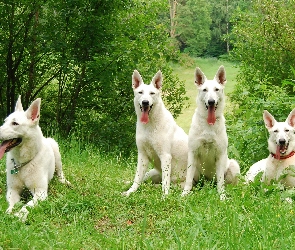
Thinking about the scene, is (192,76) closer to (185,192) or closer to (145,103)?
(145,103)

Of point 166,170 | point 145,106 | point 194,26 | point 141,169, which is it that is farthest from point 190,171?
point 194,26

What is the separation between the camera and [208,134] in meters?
5.55

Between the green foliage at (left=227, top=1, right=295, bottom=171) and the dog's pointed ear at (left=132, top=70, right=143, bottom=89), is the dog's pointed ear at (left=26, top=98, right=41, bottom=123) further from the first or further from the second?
the green foliage at (left=227, top=1, right=295, bottom=171)

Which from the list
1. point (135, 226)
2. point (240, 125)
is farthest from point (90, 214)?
point (240, 125)

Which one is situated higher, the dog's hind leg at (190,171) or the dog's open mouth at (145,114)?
the dog's open mouth at (145,114)

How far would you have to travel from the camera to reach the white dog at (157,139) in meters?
5.71

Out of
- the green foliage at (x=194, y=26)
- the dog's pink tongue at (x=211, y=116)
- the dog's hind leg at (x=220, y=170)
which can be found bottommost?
the dog's hind leg at (x=220, y=170)

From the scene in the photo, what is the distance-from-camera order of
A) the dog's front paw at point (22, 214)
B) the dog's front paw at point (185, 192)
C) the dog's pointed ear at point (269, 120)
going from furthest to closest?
the dog's pointed ear at point (269, 120), the dog's front paw at point (185, 192), the dog's front paw at point (22, 214)

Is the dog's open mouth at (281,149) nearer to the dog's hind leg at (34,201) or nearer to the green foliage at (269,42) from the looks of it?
the dog's hind leg at (34,201)

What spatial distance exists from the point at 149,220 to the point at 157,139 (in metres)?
1.42

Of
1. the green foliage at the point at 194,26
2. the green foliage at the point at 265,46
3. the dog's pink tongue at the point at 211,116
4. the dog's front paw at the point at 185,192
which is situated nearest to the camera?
the dog's front paw at the point at 185,192

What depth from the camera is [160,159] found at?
583 centimetres

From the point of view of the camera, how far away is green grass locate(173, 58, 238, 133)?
65.9ft

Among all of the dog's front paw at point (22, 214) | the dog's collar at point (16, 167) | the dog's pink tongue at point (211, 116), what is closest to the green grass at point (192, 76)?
the dog's pink tongue at point (211, 116)
